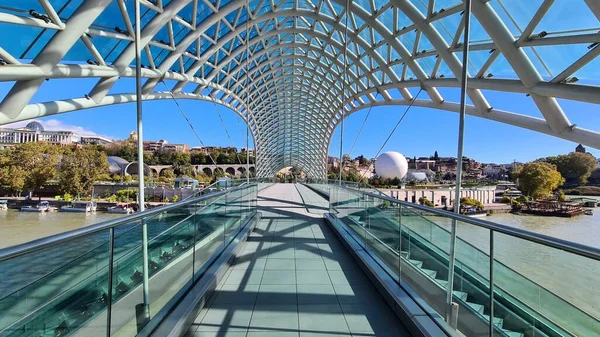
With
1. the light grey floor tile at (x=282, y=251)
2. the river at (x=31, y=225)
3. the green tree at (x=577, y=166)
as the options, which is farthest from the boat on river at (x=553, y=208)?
the river at (x=31, y=225)

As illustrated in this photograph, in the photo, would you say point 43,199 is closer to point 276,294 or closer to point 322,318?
point 276,294

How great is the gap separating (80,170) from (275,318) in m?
36.6

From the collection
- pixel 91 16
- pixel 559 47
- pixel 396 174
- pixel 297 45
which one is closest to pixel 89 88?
pixel 91 16

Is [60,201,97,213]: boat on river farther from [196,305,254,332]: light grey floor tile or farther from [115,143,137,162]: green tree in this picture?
Answer: [196,305,254,332]: light grey floor tile

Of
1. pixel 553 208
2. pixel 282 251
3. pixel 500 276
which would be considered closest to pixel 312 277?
pixel 282 251

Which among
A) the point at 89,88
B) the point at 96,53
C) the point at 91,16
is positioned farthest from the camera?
the point at 89,88

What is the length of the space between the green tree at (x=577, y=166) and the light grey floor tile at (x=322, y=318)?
127 feet

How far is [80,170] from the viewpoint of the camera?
103ft

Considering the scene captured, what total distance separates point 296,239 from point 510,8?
1117 centimetres

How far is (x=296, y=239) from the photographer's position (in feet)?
24.3

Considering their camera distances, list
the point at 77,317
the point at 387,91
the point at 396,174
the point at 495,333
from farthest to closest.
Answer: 1. the point at 396,174
2. the point at 387,91
3. the point at 495,333
4. the point at 77,317

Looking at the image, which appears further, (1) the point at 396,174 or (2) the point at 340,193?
(1) the point at 396,174

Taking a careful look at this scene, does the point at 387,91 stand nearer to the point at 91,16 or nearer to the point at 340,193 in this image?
the point at 340,193

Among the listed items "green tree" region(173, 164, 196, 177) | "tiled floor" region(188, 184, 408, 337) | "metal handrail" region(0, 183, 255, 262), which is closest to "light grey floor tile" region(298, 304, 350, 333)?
"tiled floor" region(188, 184, 408, 337)
